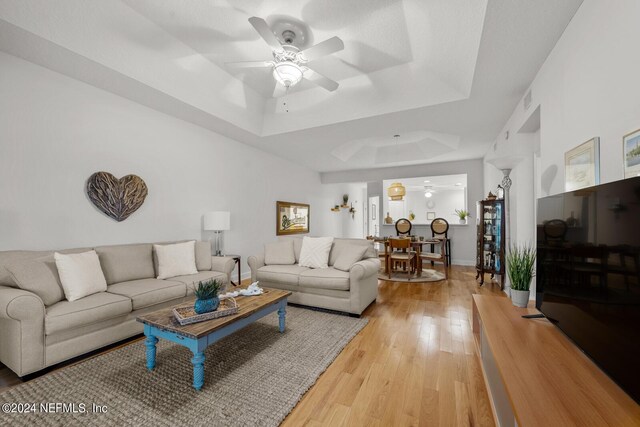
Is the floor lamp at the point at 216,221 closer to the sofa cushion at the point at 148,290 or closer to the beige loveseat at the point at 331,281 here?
the beige loveseat at the point at 331,281

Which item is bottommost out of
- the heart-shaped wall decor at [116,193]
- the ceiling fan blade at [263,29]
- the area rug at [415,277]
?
the area rug at [415,277]

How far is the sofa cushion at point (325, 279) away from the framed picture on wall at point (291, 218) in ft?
9.27

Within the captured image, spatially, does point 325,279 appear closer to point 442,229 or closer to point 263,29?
point 263,29

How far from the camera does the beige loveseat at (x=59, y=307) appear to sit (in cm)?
189

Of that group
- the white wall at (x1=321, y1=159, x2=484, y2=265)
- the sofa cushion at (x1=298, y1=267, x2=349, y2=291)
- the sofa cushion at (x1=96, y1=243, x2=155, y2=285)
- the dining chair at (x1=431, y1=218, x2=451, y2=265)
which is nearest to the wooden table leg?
the sofa cushion at (x1=298, y1=267, x2=349, y2=291)

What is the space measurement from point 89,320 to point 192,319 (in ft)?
3.20

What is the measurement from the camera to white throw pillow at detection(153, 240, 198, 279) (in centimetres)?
321

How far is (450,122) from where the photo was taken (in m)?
4.07

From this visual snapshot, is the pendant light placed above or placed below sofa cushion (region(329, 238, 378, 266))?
above

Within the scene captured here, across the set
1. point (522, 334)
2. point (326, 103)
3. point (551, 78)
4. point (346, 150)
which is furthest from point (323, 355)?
point (346, 150)

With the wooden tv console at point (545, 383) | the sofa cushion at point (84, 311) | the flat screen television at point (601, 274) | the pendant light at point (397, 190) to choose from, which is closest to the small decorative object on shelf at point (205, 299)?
the sofa cushion at point (84, 311)

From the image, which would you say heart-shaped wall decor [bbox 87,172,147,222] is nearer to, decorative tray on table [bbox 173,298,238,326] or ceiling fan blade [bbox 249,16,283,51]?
decorative tray on table [bbox 173,298,238,326]

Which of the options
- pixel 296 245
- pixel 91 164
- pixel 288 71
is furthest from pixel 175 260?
pixel 288 71

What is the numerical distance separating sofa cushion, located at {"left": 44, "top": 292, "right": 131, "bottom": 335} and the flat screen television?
10.3 feet
